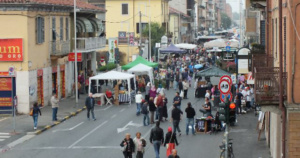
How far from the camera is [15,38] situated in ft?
125

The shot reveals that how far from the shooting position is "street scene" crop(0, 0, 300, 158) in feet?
63.3

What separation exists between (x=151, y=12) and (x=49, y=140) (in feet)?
211

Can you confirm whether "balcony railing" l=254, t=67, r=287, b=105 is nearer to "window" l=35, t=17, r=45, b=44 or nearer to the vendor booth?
the vendor booth

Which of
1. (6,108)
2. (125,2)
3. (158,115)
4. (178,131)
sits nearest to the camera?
(178,131)

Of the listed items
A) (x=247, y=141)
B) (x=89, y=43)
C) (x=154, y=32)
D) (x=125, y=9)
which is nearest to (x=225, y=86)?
(x=247, y=141)

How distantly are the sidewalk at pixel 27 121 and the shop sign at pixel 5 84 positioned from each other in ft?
5.66

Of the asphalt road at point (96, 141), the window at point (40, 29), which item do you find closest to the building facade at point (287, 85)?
the asphalt road at point (96, 141)

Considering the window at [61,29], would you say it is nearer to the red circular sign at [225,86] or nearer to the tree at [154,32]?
the red circular sign at [225,86]

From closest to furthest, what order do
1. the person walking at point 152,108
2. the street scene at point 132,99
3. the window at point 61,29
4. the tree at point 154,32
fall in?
the street scene at point 132,99, the person walking at point 152,108, the window at point 61,29, the tree at point 154,32

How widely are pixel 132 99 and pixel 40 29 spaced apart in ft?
26.3

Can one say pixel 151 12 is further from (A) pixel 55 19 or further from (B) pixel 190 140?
(B) pixel 190 140

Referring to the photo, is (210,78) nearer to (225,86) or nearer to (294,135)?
(225,86)

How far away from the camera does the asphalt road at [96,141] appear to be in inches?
1043

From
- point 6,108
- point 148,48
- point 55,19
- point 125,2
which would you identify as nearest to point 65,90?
point 55,19
